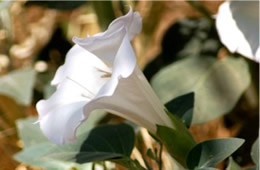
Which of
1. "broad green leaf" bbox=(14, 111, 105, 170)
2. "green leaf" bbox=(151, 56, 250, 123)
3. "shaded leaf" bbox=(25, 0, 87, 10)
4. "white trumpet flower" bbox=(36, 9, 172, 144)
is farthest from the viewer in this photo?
"shaded leaf" bbox=(25, 0, 87, 10)

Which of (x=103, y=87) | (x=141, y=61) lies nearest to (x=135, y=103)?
(x=103, y=87)

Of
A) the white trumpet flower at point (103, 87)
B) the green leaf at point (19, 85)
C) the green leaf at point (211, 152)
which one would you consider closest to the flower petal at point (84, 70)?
the white trumpet flower at point (103, 87)

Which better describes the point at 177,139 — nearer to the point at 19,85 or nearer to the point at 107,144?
the point at 107,144

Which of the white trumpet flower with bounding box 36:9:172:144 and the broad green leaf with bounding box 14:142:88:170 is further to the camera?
the broad green leaf with bounding box 14:142:88:170

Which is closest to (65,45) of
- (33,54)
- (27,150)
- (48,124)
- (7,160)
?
(33,54)

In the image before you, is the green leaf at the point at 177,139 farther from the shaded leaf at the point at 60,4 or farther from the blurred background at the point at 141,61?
the shaded leaf at the point at 60,4

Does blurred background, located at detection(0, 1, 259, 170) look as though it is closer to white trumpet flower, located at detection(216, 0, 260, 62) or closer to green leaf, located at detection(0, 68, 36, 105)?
green leaf, located at detection(0, 68, 36, 105)

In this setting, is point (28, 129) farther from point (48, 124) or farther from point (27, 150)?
point (48, 124)

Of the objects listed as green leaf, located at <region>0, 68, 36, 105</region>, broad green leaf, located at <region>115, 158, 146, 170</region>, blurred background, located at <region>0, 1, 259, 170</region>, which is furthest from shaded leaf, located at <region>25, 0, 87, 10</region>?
broad green leaf, located at <region>115, 158, 146, 170</region>

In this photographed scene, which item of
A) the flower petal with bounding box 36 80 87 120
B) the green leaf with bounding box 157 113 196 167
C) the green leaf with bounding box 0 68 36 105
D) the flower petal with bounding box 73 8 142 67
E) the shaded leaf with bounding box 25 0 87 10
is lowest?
the green leaf with bounding box 157 113 196 167
